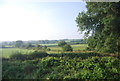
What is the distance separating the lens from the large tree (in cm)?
454

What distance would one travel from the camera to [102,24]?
5.30m

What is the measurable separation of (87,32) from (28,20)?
3.34 m

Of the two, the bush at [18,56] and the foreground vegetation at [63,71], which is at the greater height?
the bush at [18,56]

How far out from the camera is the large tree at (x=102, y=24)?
4535 millimetres

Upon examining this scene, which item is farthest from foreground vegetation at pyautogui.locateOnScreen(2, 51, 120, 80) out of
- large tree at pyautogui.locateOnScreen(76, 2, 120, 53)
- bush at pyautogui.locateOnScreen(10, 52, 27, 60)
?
large tree at pyautogui.locateOnScreen(76, 2, 120, 53)

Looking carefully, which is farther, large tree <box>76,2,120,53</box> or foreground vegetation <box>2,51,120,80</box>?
large tree <box>76,2,120,53</box>

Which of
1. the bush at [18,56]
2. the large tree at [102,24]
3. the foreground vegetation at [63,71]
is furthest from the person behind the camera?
the large tree at [102,24]

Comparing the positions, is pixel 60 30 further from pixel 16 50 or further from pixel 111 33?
pixel 111 33

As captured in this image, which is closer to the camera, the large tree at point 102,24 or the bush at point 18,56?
the bush at point 18,56

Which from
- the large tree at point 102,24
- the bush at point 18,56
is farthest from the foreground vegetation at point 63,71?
the large tree at point 102,24

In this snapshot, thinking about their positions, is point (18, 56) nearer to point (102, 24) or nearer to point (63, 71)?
point (63, 71)

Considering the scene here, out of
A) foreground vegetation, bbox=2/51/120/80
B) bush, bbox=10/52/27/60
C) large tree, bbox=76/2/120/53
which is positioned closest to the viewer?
foreground vegetation, bbox=2/51/120/80

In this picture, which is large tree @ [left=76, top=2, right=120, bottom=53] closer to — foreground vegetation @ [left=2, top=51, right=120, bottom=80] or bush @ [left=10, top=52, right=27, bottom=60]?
foreground vegetation @ [left=2, top=51, right=120, bottom=80]

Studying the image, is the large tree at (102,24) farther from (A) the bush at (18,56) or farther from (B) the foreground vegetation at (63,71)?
(A) the bush at (18,56)
